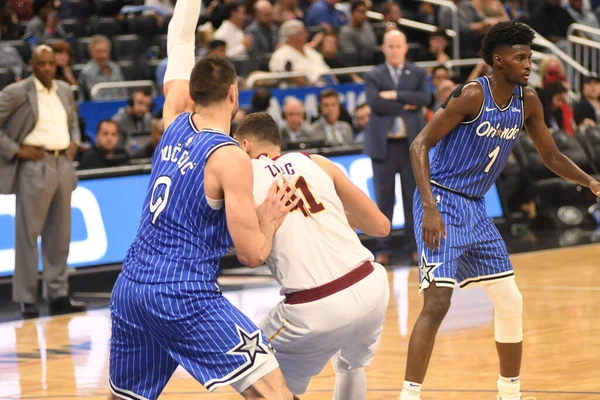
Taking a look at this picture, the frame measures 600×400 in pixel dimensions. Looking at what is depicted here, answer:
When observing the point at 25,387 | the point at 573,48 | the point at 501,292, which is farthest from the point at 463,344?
the point at 573,48

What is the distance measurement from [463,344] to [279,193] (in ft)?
12.9

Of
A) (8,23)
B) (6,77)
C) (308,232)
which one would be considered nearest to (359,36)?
(8,23)

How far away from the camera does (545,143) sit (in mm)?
6523

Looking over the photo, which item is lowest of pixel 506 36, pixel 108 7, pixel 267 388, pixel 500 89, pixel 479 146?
pixel 108 7

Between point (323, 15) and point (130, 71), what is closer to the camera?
point (130, 71)

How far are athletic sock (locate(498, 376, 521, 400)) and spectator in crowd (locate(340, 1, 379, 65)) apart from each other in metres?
11.3

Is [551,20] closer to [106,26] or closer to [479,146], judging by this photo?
[106,26]

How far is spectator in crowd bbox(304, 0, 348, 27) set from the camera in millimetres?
18469

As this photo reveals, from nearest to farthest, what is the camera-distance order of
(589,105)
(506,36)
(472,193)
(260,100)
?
1. (506,36)
2. (472,193)
3. (260,100)
4. (589,105)

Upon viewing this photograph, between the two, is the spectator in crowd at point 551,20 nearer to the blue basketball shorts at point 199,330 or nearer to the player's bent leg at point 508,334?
the player's bent leg at point 508,334

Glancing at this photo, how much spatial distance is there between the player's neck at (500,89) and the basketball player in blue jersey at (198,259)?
1849 mm

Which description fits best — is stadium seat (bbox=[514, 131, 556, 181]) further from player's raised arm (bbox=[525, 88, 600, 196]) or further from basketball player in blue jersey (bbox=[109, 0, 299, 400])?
basketball player in blue jersey (bbox=[109, 0, 299, 400])

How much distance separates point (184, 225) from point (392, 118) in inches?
313

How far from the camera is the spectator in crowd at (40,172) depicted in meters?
10.0
